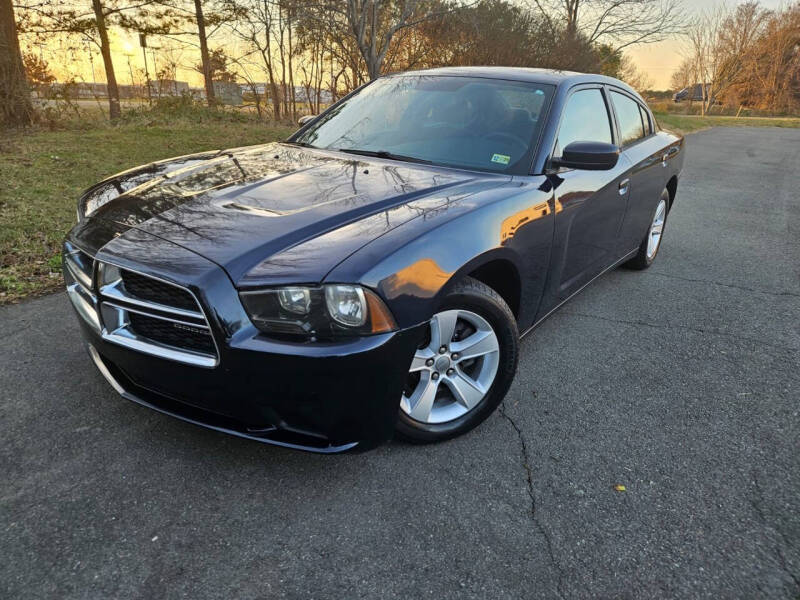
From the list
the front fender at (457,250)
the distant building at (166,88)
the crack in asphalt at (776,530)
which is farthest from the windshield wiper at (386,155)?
the distant building at (166,88)

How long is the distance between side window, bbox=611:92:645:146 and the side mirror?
3.61ft

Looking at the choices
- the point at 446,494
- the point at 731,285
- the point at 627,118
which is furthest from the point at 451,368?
the point at 731,285

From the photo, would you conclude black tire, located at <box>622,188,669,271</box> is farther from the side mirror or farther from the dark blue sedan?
the side mirror

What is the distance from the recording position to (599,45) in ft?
70.3

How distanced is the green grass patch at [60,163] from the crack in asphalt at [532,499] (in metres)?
3.32

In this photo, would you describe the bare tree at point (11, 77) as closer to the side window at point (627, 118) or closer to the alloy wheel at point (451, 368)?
the side window at point (627, 118)

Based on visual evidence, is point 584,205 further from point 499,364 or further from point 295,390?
point 295,390

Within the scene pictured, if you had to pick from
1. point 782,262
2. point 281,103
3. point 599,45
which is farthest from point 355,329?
point 599,45

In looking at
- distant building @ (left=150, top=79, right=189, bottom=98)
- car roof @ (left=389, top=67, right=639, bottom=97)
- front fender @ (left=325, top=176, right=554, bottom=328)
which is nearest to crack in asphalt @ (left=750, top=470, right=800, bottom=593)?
front fender @ (left=325, top=176, right=554, bottom=328)

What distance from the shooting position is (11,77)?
9.52m

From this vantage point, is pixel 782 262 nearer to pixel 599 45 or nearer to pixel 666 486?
pixel 666 486

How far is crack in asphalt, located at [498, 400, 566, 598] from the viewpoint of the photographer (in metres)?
1.83

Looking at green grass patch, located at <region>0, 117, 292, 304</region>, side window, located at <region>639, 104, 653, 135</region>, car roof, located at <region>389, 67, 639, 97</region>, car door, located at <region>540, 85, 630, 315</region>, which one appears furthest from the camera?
side window, located at <region>639, 104, 653, 135</region>

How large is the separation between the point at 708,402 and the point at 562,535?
139 cm
